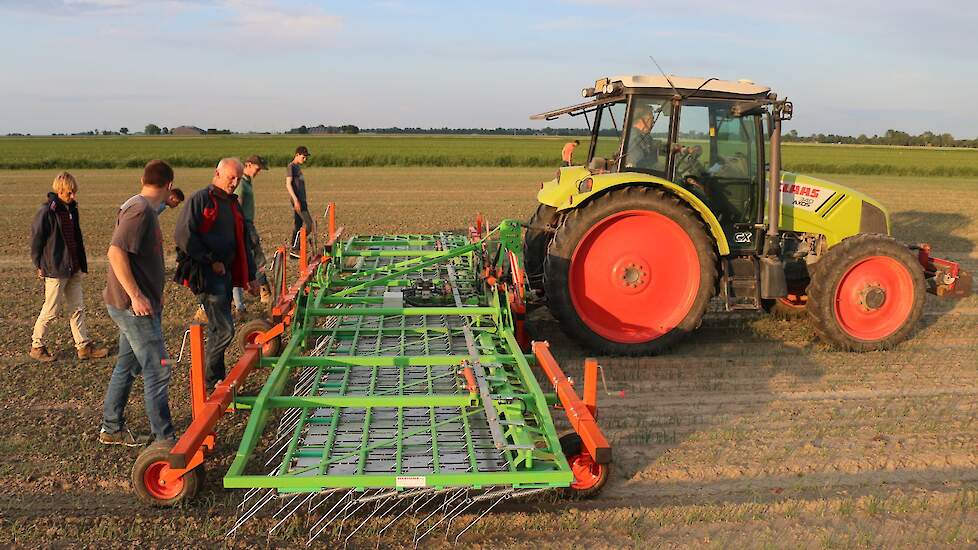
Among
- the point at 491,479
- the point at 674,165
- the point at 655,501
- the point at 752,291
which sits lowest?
the point at 655,501

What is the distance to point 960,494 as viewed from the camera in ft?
13.2

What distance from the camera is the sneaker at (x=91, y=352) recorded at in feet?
19.9

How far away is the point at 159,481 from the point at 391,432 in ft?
3.97

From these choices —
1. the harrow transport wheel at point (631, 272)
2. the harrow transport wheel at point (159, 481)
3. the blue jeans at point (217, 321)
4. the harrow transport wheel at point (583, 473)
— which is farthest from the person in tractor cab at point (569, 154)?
the harrow transport wheel at point (159, 481)

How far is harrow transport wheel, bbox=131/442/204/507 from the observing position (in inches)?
146

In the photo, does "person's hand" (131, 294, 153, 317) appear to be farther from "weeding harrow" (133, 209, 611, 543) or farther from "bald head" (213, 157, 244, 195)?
"bald head" (213, 157, 244, 195)

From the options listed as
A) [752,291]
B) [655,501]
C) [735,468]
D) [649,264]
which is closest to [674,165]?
[649,264]

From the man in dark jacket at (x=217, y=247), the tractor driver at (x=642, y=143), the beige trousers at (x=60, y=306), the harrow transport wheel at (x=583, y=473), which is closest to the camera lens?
the harrow transport wheel at (x=583, y=473)

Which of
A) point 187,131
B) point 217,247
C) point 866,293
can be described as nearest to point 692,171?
point 866,293

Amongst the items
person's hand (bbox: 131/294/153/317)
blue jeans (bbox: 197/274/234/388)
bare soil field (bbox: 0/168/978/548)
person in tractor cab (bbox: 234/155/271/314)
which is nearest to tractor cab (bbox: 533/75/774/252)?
bare soil field (bbox: 0/168/978/548)

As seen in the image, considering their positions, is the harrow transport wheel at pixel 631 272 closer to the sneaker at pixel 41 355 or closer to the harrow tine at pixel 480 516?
the harrow tine at pixel 480 516

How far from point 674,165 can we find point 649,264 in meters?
0.86

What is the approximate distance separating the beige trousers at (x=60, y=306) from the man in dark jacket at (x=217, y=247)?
164 centimetres

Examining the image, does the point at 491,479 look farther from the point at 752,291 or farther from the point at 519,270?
the point at 752,291
